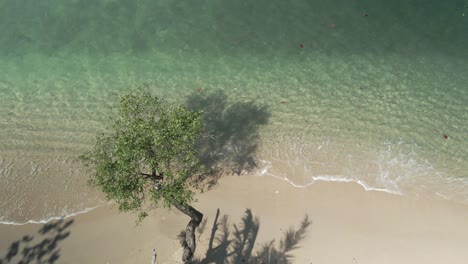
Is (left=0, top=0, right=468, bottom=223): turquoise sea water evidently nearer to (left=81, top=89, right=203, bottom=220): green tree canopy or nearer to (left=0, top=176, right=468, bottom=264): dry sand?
(left=0, top=176, right=468, bottom=264): dry sand

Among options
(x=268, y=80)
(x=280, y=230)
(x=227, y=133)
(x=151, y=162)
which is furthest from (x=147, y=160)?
(x=268, y=80)

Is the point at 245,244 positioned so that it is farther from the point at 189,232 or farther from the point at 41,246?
the point at 41,246

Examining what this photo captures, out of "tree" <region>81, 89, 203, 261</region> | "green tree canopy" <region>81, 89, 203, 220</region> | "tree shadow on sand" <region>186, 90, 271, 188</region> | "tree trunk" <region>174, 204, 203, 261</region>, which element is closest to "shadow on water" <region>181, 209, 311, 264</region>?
"tree trunk" <region>174, 204, 203, 261</region>

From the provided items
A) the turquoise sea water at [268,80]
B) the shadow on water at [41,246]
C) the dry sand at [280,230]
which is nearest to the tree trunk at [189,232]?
the dry sand at [280,230]

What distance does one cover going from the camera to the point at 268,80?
2103cm

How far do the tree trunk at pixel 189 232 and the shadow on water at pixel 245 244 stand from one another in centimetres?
47

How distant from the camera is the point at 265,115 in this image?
1903 centimetres

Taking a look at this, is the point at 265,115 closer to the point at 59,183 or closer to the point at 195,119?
the point at 195,119

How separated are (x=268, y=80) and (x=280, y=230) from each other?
9070 mm

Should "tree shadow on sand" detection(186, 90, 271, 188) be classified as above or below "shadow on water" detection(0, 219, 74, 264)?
above

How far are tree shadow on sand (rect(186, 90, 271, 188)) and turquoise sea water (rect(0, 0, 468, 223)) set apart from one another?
465mm

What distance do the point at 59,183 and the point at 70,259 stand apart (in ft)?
12.2

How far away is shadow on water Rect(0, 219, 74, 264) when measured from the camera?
14.0 meters

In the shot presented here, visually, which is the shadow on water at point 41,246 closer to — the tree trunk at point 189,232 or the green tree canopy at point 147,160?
the green tree canopy at point 147,160
